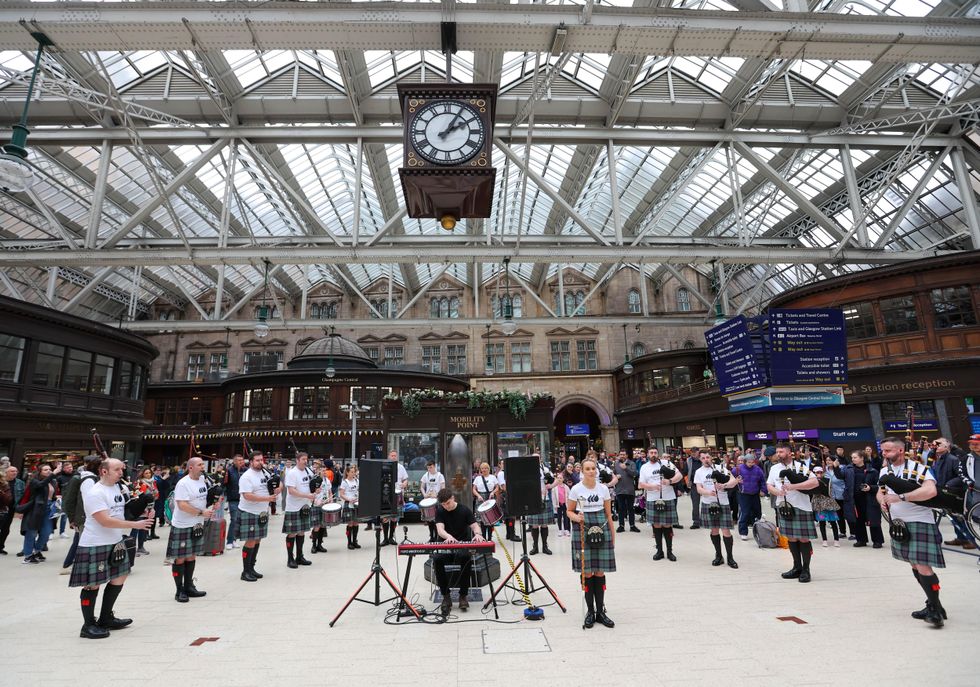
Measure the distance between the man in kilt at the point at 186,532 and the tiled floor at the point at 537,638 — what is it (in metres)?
0.29

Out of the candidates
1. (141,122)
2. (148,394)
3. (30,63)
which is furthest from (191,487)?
(148,394)

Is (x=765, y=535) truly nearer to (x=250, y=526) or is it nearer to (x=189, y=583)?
(x=250, y=526)

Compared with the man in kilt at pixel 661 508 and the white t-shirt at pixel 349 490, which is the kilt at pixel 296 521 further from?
the man in kilt at pixel 661 508

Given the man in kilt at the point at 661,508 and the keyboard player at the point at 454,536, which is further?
the man in kilt at the point at 661,508

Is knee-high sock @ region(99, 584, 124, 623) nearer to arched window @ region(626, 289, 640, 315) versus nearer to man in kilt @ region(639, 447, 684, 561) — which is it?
man in kilt @ region(639, 447, 684, 561)

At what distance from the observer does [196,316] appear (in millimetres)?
39844

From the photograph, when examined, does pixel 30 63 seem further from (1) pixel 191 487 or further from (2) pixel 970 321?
(2) pixel 970 321

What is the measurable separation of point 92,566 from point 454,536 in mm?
4076

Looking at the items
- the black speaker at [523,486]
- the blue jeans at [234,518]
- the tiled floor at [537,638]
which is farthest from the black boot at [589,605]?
the blue jeans at [234,518]

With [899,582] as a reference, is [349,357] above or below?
above

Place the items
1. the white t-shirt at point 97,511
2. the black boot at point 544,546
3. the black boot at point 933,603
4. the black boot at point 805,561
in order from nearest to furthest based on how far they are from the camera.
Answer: the black boot at point 933,603
the white t-shirt at point 97,511
the black boot at point 805,561
the black boot at point 544,546

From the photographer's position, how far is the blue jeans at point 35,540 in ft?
32.5

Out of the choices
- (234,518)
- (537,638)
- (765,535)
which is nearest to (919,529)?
(537,638)

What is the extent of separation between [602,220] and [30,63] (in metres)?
25.3
